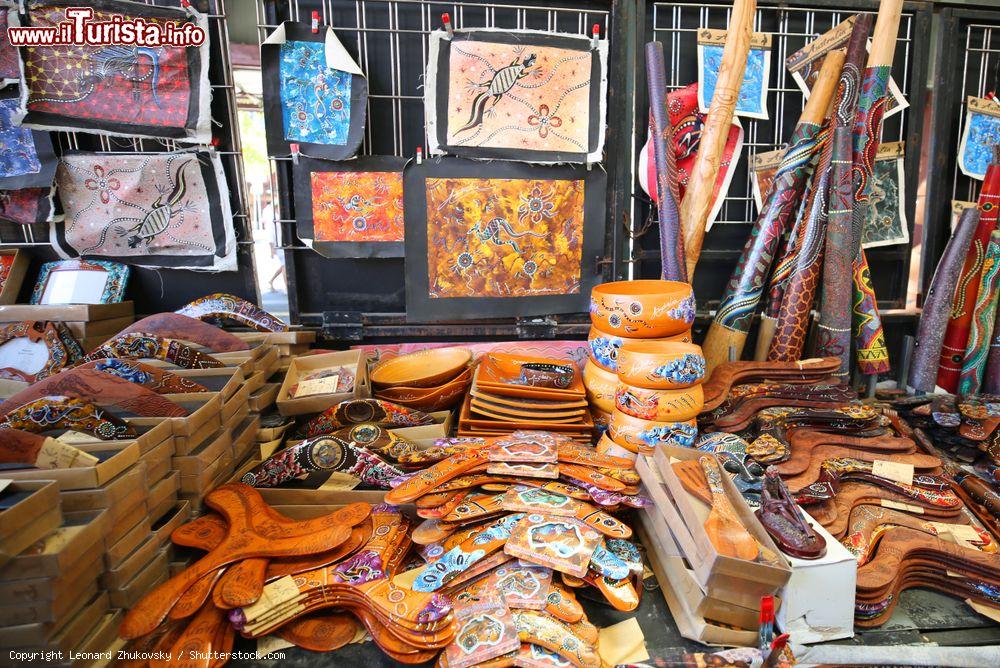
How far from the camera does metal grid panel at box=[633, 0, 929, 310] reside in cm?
247

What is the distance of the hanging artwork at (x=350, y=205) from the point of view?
7.74 feet

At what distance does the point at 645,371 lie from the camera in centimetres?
159

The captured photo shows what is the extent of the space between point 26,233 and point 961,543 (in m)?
3.83

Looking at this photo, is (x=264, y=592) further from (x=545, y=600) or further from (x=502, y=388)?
(x=502, y=388)

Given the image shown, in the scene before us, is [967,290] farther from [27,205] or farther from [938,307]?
[27,205]

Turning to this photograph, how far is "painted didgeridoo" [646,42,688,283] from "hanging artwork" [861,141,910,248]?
116 centimetres

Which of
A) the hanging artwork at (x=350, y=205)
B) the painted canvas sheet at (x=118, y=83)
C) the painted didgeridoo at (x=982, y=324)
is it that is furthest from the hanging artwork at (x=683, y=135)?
the painted canvas sheet at (x=118, y=83)

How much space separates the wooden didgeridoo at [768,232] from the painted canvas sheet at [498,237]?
0.66 meters

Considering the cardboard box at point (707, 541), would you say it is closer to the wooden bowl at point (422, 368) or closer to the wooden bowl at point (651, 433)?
the wooden bowl at point (651, 433)

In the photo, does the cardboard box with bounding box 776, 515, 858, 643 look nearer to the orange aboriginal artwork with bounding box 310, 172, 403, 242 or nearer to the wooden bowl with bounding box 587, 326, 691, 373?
the wooden bowl with bounding box 587, 326, 691, 373

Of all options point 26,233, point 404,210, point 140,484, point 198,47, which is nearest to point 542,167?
point 404,210

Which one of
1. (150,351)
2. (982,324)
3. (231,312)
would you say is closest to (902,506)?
(982,324)

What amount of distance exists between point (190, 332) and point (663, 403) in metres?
1.76

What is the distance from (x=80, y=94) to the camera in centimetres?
221
